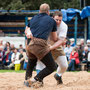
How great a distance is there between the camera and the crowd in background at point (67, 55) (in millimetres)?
13234

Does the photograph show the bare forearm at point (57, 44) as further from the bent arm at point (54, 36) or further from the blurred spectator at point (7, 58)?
the blurred spectator at point (7, 58)

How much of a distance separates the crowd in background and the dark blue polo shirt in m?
6.95

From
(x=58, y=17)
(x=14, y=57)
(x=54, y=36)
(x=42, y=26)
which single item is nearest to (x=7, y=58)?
(x=14, y=57)

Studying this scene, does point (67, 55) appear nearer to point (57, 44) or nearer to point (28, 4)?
point (57, 44)

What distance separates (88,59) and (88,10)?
3706 millimetres

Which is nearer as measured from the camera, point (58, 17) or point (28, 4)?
point (58, 17)

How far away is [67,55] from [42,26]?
767cm

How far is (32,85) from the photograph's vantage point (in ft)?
21.3

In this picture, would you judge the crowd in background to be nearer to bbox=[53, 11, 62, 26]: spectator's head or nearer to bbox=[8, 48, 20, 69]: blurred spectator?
bbox=[8, 48, 20, 69]: blurred spectator

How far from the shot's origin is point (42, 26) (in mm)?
6277

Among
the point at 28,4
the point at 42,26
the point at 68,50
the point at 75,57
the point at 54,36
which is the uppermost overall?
the point at 28,4

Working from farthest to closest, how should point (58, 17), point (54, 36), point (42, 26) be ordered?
1. point (58, 17)
2. point (54, 36)
3. point (42, 26)

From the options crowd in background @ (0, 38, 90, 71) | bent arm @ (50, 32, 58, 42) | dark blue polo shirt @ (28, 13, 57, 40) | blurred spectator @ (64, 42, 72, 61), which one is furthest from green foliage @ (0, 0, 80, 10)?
dark blue polo shirt @ (28, 13, 57, 40)

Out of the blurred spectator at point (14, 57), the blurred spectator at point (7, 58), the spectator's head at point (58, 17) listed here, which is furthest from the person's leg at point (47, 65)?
the blurred spectator at point (7, 58)
